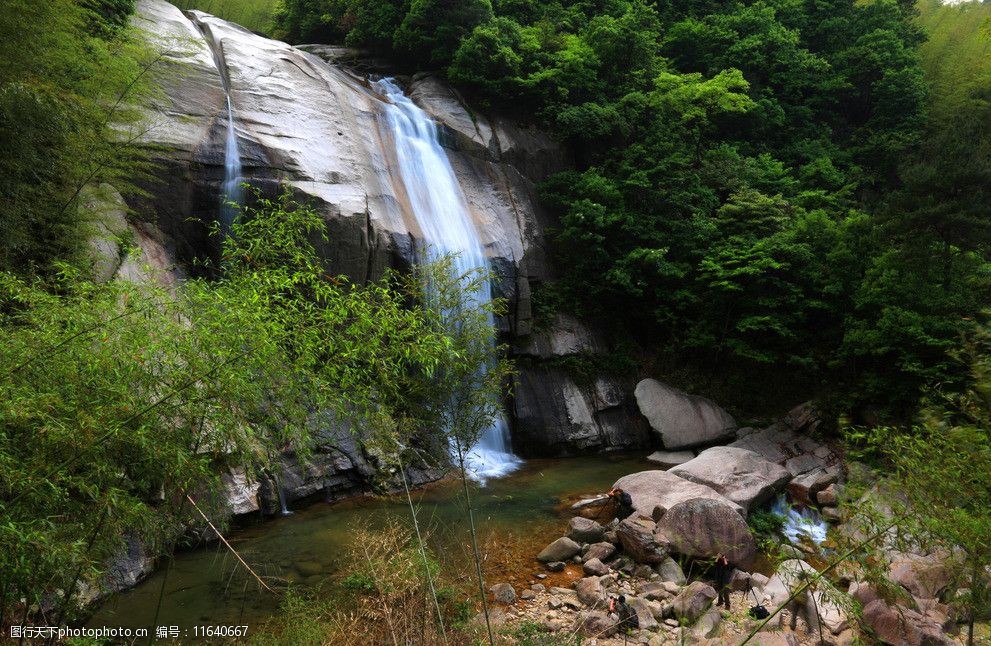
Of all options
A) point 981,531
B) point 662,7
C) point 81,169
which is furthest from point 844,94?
point 81,169

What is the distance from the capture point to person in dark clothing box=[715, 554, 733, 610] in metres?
6.96

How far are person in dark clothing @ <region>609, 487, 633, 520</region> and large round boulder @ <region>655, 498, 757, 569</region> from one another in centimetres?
104

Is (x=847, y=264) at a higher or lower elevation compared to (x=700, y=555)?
higher

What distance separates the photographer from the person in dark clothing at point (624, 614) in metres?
6.15

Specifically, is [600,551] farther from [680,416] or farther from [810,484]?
[680,416]

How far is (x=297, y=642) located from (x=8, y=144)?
19.6ft

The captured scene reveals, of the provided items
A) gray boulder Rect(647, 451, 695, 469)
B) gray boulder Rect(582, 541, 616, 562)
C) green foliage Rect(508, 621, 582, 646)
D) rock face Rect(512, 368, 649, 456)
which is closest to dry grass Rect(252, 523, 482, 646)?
green foliage Rect(508, 621, 582, 646)

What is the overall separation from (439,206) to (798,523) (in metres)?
10.3

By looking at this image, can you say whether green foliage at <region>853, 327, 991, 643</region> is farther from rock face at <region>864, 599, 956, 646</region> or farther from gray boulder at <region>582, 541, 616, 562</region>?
gray boulder at <region>582, 541, 616, 562</region>

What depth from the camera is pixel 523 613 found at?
6.66 m

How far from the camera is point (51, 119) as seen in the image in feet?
20.7

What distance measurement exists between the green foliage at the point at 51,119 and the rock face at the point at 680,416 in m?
12.3

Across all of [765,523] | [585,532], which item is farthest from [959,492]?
[765,523]

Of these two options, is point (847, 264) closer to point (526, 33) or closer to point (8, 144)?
point (526, 33)
